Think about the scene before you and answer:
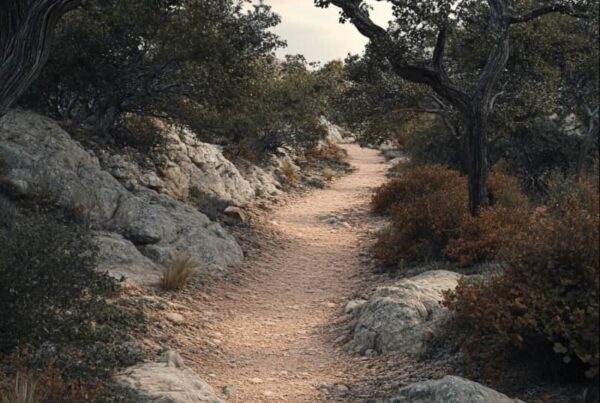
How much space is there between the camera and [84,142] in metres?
12.6

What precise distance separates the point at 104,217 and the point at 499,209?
24.2 feet

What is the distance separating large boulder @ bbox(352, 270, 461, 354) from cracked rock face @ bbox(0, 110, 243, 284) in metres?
3.62

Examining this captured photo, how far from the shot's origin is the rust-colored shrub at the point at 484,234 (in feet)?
31.2

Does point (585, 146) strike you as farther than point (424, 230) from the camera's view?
Yes

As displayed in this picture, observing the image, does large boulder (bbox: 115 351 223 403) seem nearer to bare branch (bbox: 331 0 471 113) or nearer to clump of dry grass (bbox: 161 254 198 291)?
clump of dry grass (bbox: 161 254 198 291)

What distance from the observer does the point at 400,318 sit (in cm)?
741

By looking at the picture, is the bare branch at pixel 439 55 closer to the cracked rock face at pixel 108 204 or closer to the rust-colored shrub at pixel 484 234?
the rust-colored shrub at pixel 484 234

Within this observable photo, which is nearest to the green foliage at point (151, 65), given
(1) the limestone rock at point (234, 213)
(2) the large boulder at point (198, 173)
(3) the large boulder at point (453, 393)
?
(2) the large boulder at point (198, 173)

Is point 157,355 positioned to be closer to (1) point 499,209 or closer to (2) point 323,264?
(2) point 323,264

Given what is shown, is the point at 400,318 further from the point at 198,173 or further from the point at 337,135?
the point at 337,135

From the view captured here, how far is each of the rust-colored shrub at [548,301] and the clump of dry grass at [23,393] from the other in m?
3.99

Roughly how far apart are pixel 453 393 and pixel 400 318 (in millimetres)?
2868

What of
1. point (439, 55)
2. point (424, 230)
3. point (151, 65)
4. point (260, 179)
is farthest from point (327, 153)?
point (424, 230)

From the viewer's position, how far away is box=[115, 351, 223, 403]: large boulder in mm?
5090
